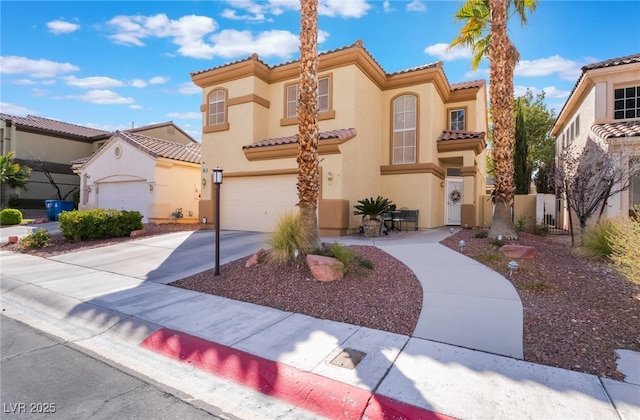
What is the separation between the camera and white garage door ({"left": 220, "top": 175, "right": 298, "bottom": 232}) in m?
14.2

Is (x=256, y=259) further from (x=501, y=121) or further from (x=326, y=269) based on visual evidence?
(x=501, y=121)

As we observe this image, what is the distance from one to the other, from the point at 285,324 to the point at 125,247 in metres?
8.76

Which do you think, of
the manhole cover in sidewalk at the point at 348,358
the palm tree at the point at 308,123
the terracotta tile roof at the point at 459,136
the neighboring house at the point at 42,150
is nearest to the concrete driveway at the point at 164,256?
the palm tree at the point at 308,123

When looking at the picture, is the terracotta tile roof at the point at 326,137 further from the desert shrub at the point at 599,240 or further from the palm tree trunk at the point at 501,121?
the desert shrub at the point at 599,240

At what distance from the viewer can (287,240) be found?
770 cm

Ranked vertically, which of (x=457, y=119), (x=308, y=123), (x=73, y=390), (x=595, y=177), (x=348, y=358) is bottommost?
(x=73, y=390)

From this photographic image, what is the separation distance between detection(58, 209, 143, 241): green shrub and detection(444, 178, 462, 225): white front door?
1452cm

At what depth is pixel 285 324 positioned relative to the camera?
5129 mm

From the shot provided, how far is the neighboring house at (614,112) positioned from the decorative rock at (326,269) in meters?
10.2

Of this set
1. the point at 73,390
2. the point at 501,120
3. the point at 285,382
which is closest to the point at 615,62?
the point at 501,120

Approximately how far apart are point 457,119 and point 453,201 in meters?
4.28

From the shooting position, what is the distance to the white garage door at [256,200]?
14.2 m

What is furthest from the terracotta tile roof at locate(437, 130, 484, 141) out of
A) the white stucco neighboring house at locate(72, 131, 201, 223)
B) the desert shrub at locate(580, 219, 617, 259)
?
the white stucco neighboring house at locate(72, 131, 201, 223)

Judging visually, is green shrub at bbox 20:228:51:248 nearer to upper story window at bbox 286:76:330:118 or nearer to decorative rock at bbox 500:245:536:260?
upper story window at bbox 286:76:330:118
